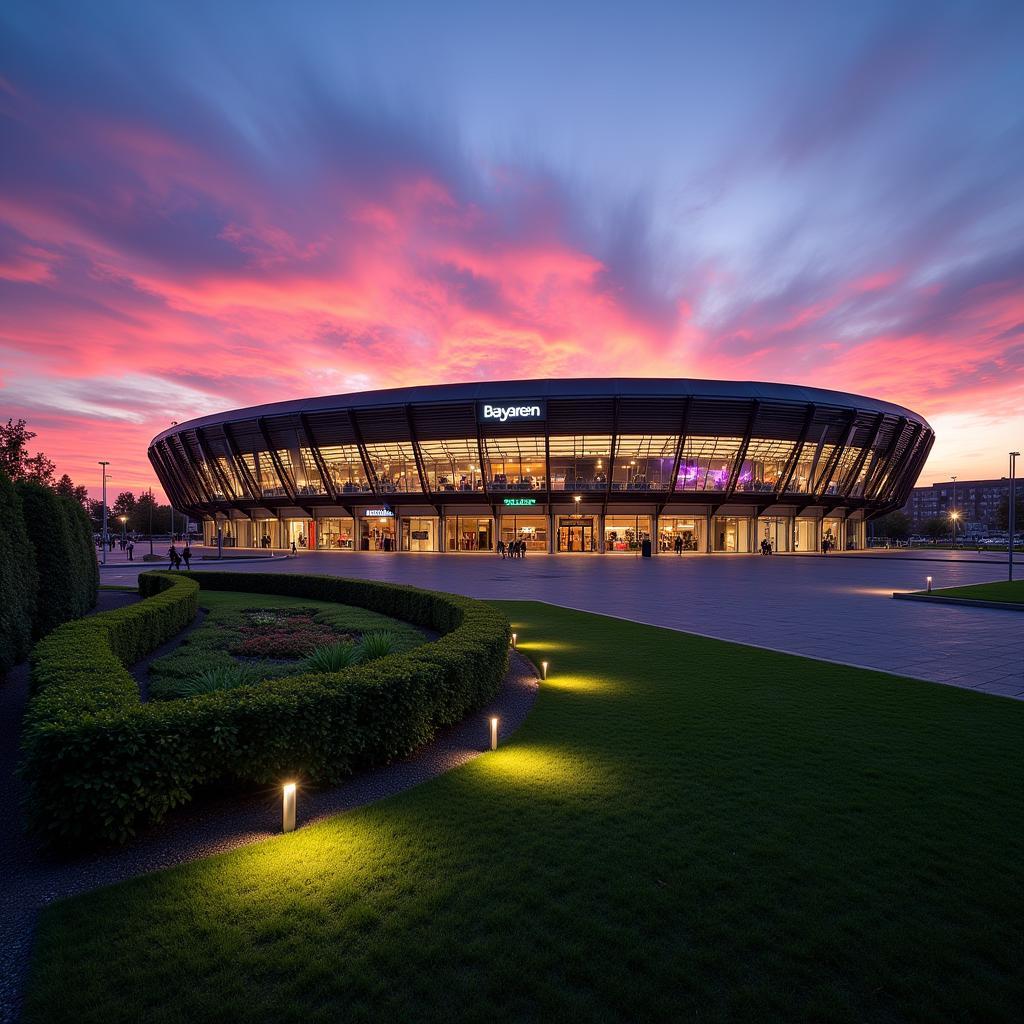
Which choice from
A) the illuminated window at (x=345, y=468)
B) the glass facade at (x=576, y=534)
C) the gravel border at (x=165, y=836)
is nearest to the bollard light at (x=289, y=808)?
the gravel border at (x=165, y=836)

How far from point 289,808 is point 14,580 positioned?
10.7m

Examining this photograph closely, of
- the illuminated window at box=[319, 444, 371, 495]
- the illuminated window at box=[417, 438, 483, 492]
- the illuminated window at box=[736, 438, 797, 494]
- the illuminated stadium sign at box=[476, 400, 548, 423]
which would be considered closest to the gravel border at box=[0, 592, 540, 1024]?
the illuminated stadium sign at box=[476, 400, 548, 423]

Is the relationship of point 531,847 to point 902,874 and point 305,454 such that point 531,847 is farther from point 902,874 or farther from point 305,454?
point 305,454

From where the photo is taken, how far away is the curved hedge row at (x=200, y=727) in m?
4.90

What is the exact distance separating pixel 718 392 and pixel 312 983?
193 feet

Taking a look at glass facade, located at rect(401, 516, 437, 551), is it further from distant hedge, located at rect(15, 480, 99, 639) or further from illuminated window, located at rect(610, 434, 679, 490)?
distant hedge, located at rect(15, 480, 99, 639)

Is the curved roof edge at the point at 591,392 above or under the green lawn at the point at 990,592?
above

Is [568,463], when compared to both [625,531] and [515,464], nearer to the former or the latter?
[515,464]

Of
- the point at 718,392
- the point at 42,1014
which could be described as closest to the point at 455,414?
the point at 718,392

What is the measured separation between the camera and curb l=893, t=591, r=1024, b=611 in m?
19.7

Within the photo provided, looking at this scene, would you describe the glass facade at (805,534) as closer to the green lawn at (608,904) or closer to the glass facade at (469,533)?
the glass facade at (469,533)

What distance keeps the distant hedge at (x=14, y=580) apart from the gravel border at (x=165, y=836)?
4040mm

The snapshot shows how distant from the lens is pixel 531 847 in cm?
492

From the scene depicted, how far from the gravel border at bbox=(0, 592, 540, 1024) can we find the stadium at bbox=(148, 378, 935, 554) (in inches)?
2013
